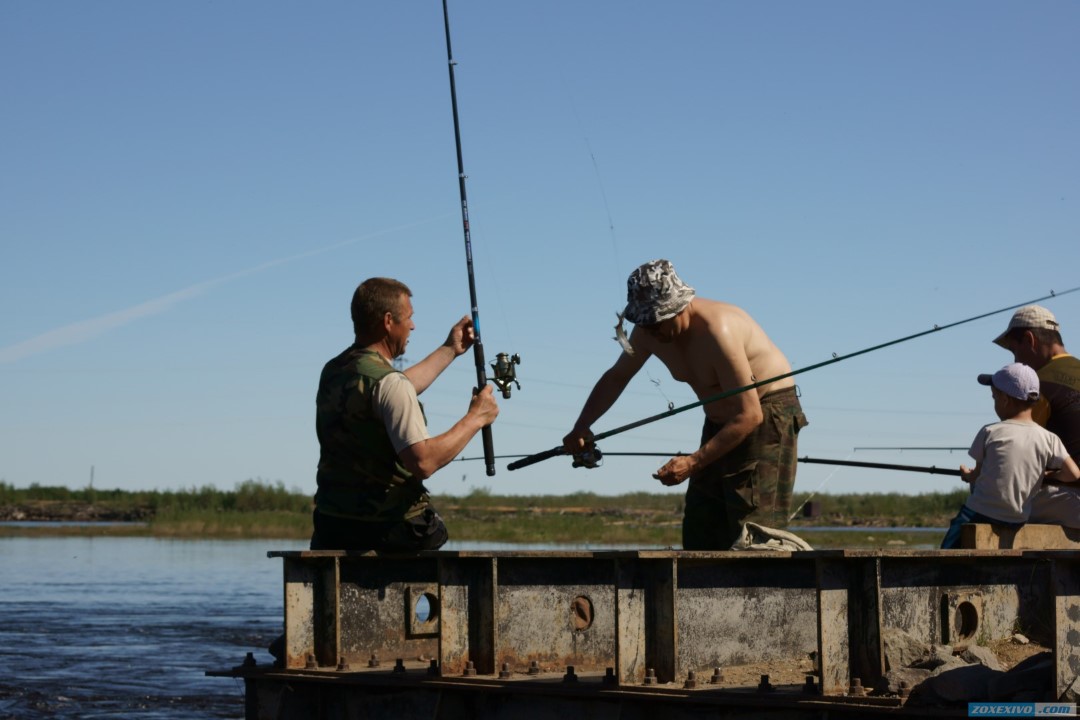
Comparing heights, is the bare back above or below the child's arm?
above

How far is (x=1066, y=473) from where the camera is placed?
7508mm

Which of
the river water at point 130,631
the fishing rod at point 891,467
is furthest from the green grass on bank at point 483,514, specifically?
the fishing rod at point 891,467

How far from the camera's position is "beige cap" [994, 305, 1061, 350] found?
8234mm

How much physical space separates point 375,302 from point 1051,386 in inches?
145

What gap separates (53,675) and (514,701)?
13104 mm

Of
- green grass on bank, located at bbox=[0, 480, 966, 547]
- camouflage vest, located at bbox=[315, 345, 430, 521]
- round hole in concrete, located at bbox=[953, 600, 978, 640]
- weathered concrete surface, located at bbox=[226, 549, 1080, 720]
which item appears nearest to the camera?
weathered concrete surface, located at bbox=[226, 549, 1080, 720]

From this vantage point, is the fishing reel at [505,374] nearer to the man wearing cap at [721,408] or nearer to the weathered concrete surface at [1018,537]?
the man wearing cap at [721,408]

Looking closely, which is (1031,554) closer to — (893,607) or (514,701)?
(893,607)

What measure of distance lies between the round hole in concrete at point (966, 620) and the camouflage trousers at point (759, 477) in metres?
1.43

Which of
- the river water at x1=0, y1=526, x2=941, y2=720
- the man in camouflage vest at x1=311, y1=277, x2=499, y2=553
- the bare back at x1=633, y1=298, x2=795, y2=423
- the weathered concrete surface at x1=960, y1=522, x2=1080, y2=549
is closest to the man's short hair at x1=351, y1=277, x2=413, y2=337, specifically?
the man in camouflage vest at x1=311, y1=277, x2=499, y2=553

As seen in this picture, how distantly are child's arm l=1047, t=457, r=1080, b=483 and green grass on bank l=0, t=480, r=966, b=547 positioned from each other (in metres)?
33.2

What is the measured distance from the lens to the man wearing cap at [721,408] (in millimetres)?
7574

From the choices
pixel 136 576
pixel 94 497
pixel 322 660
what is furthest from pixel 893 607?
A: pixel 94 497

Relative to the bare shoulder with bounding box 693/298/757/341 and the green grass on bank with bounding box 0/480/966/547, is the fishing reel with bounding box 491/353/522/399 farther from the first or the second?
the green grass on bank with bounding box 0/480/966/547
